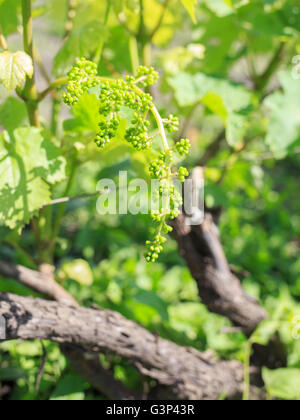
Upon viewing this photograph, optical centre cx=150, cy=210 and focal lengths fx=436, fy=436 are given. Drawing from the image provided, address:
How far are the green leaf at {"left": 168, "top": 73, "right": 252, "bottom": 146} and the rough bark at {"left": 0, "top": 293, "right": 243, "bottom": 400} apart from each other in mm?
637

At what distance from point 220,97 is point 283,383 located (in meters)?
0.94

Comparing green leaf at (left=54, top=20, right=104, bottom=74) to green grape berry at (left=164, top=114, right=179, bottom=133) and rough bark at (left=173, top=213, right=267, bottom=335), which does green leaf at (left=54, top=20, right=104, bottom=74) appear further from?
rough bark at (left=173, top=213, right=267, bottom=335)

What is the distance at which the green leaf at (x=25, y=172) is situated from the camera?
97cm

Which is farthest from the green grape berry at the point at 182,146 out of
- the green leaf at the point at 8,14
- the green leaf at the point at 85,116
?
the green leaf at the point at 8,14

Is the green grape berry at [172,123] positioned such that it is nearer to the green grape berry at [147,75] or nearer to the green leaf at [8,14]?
the green grape berry at [147,75]

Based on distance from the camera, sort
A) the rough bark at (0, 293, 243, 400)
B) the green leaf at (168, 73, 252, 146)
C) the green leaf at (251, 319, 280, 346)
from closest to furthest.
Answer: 1. the rough bark at (0, 293, 243, 400)
2. the green leaf at (168, 73, 252, 146)
3. the green leaf at (251, 319, 280, 346)

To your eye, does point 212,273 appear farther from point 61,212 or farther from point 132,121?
point 132,121

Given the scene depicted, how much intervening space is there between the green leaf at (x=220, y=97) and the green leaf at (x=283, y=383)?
2.58 ft

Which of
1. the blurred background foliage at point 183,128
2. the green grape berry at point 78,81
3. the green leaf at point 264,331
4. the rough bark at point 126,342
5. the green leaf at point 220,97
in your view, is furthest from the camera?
the green leaf at point 264,331

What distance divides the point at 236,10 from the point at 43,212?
0.96 m

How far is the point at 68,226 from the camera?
285 centimetres

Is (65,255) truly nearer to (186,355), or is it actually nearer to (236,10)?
(186,355)

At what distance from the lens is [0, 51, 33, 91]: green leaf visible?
2.64 feet

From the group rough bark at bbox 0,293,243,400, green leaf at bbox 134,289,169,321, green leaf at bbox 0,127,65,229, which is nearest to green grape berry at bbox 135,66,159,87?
green leaf at bbox 0,127,65,229
